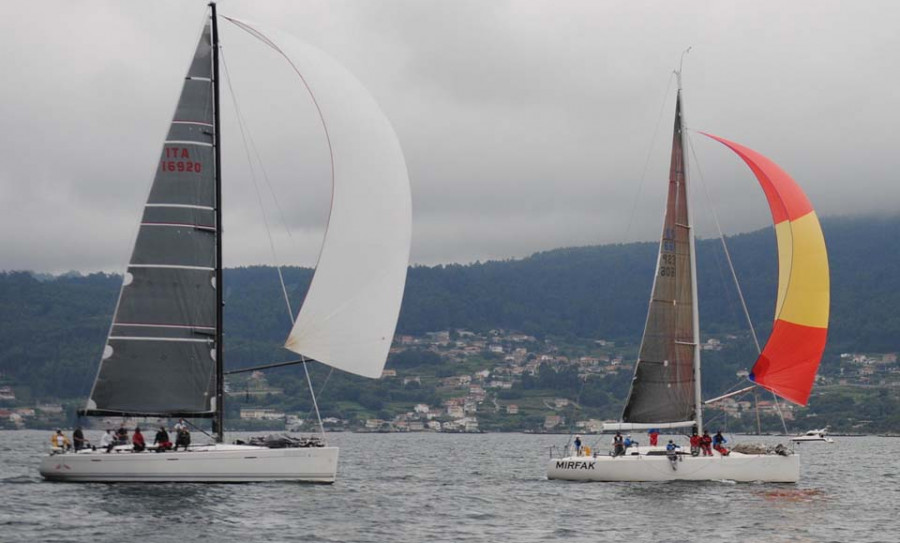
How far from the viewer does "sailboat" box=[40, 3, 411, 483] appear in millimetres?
39938

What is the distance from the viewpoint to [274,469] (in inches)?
1558

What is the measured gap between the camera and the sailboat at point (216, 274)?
39.9 meters

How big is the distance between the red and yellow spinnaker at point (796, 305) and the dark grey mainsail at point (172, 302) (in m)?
18.9

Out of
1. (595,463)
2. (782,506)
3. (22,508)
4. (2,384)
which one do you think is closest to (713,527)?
(782,506)

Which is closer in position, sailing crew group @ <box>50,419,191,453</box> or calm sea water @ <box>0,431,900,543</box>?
calm sea water @ <box>0,431,900,543</box>

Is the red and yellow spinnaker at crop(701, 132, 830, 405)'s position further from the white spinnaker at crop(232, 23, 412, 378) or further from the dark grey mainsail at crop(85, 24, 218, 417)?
the dark grey mainsail at crop(85, 24, 218, 417)

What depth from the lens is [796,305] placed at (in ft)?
152

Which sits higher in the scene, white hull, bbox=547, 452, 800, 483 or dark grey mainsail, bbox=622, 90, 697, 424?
dark grey mainsail, bbox=622, 90, 697, 424

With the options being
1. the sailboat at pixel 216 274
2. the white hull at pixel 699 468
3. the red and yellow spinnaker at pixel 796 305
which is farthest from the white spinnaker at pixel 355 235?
the red and yellow spinnaker at pixel 796 305

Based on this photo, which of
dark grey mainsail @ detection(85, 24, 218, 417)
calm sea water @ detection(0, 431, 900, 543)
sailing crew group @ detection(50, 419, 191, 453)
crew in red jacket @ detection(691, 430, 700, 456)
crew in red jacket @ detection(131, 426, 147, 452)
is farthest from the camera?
crew in red jacket @ detection(691, 430, 700, 456)

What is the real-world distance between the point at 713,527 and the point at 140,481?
16276mm

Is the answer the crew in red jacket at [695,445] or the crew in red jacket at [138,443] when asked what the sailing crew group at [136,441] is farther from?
the crew in red jacket at [695,445]

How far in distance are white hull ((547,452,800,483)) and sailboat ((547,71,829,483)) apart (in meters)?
0.03

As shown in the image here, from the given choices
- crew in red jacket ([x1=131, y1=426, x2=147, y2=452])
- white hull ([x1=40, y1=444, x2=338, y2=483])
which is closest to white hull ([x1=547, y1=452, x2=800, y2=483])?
white hull ([x1=40, y1=444, x2=338, y2=483])
